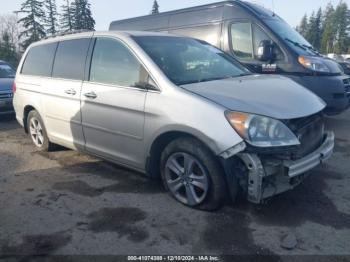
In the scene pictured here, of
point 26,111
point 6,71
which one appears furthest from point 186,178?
point 6,71

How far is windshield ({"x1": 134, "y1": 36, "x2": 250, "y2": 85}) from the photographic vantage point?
3.77 m

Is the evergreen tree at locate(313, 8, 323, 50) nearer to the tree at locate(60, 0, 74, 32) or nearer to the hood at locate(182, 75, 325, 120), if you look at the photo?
the tree at locate(60, 0, 74, 32)

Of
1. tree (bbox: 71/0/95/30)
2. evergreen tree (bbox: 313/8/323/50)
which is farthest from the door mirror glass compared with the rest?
evergreen tree (bbox: 313/8/323/50)

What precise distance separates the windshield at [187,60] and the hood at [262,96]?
0.77 feet

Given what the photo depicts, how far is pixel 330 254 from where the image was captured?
108 inches

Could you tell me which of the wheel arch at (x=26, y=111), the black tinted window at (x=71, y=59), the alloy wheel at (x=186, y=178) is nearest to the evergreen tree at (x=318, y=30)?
the wheel arch at (x=26, y=111)

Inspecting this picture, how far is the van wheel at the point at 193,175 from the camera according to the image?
3.23 meters

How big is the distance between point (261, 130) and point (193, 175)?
838 millimetres

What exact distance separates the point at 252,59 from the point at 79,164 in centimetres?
374

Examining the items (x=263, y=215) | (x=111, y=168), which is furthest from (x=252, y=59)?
(x=263, y=215)

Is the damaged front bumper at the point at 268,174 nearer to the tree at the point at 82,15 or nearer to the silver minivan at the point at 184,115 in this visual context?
the silver minivan at the point at 184,115

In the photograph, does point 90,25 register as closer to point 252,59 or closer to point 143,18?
point 143,18

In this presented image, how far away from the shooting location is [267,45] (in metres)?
6.25

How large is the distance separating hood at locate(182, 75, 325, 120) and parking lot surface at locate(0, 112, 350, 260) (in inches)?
38.4
